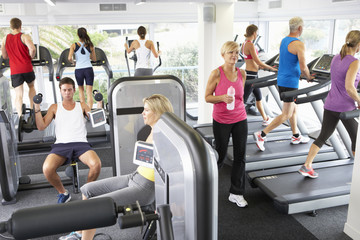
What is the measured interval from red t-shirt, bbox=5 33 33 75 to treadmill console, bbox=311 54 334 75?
3.87m

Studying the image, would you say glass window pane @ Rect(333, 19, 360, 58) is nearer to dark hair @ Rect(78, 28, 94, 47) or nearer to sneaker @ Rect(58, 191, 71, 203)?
dark hair @ Rect(78, 28, 94, 47)

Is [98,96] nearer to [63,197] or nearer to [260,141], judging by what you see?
[63,197]

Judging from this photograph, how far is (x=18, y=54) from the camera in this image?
16.2 ft

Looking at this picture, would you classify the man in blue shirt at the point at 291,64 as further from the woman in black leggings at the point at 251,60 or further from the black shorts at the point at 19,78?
the black shorts at the point at 19,78

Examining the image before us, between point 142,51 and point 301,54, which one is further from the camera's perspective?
point 142,51

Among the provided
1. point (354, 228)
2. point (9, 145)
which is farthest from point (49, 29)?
point (354, 228)

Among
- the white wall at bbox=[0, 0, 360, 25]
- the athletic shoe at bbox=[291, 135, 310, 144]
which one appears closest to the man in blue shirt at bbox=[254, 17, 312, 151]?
the athletic shoe at bbox=[291, 135, 310, 144]

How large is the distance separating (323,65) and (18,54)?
4.02 m

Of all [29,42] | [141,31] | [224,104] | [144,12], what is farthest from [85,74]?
[224,104]

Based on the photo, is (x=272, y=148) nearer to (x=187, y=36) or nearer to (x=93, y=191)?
(x=93, y=191)

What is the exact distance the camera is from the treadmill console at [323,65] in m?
3.70

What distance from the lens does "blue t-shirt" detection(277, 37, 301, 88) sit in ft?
11.8

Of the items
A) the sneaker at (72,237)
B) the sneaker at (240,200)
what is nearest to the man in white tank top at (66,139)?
the sneaker at (72,237)

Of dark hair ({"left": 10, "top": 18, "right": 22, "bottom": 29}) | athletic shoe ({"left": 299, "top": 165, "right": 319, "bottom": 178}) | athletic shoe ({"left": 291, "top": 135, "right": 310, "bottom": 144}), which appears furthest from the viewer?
dark hair ({"left": 10, "top": 18, "right": 22, "bottom": 29})
